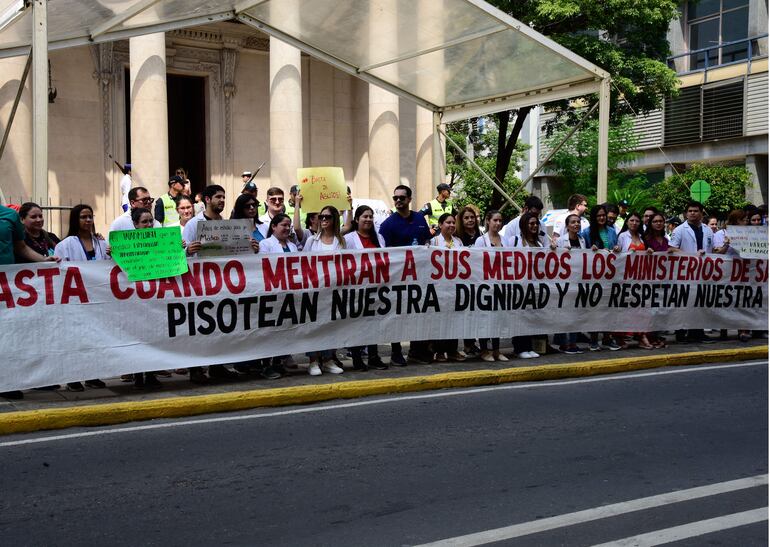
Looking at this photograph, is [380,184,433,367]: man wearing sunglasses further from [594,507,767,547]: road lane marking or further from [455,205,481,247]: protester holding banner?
[594,507,767,547]: road lane marking

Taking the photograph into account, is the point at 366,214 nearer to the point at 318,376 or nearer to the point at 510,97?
the point at 318,376

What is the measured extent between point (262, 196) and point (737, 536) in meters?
20.9

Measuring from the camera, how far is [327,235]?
10.4 m

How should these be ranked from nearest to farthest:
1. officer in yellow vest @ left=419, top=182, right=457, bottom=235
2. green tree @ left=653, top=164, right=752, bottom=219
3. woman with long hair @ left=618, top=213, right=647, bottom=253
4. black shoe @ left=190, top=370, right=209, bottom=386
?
1. black shoe @ left=190, top=370, right=209, bottom=386
2. woman with long hair @ left=618, top=213, right=647, bottom=253
3. officer in yellow vest @ left=419, top=182, right=457, bottom=235
4. green tree @ left=653, top=164, right=752, bottom=219

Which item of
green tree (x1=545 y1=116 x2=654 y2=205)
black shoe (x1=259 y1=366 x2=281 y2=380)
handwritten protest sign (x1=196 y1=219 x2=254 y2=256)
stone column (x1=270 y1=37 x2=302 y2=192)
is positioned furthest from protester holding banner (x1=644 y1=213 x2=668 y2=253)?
green tree (x1=545 y1=116 x2=654 y2=205)

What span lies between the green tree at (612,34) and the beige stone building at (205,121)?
138 inches

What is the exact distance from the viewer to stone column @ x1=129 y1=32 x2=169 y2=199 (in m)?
20.1

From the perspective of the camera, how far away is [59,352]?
8.62m

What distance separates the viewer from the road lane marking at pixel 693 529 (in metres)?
4.91

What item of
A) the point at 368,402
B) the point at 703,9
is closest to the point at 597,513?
the point at 368,402

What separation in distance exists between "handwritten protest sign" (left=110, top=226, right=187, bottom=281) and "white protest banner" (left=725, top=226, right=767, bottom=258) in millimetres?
8199

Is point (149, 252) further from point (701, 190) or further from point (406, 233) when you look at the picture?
point (701, 190)

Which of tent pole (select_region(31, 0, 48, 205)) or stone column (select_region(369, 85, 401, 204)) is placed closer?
tent pole (select_region(31, 0, 48, 205))

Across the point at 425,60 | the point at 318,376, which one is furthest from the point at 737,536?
the point at 425,60
